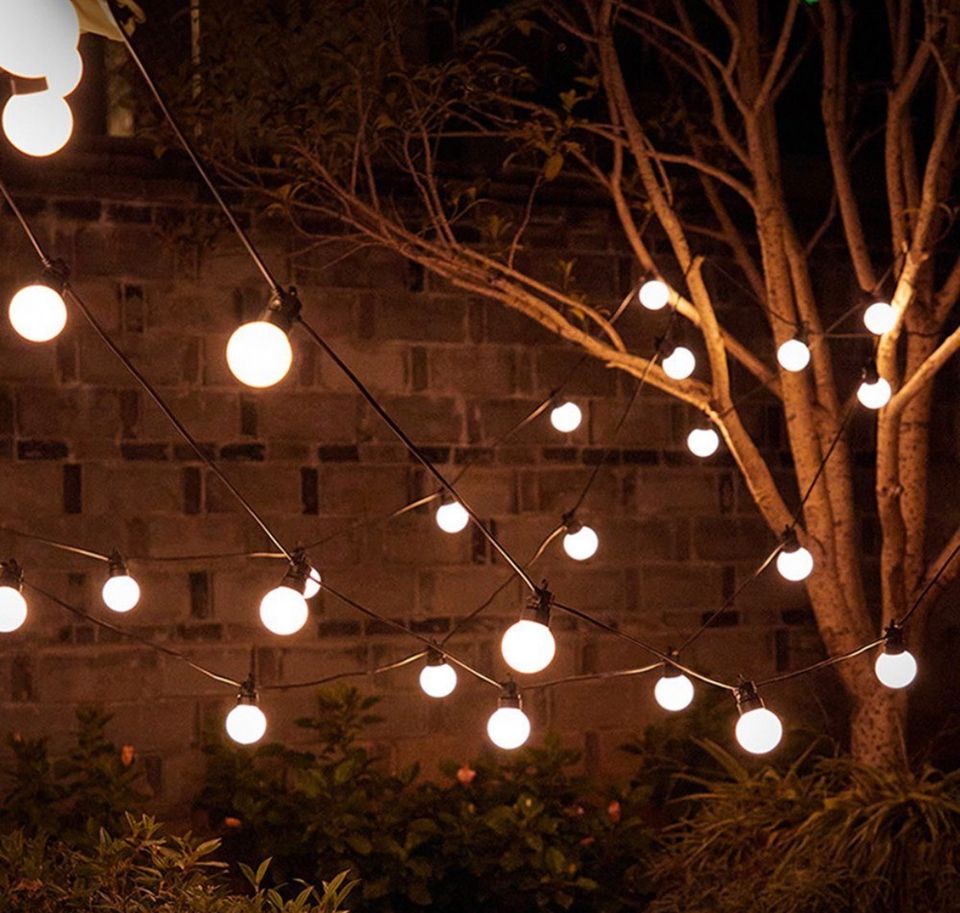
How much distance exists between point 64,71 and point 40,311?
79cm

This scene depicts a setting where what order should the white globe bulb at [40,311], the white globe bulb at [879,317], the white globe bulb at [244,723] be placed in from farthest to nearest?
the white globe bulb at [879,317], the white globe bulb at [244,723], the white globe bulb at [40,311]

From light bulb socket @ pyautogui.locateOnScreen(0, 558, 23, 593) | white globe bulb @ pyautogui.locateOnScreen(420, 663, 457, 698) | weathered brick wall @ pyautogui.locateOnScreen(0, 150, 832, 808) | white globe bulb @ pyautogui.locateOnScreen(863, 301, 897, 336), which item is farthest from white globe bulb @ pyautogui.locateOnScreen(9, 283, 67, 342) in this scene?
white globe bulb @ pyautogui.locateOnScreen(863, 301, 897, 336)

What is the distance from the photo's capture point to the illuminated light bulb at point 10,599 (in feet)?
12.8

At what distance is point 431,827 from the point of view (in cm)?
509

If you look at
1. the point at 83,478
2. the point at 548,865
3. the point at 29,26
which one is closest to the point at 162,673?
the point at 83,478

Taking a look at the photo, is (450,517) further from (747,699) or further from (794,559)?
(747,699)

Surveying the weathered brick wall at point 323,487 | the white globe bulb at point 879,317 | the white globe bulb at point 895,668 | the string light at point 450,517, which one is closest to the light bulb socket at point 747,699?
the white globe bulb at point 895,668

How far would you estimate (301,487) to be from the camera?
584 centimetres

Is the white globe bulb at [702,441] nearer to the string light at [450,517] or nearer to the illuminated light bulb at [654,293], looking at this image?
the illuminated light bulb at [654,293]

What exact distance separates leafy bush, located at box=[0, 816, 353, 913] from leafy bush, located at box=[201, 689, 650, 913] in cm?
105

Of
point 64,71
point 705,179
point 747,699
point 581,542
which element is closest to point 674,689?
point 747,699

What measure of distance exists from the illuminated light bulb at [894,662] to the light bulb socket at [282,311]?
2148 millimetres

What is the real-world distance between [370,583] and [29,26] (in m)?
4.02

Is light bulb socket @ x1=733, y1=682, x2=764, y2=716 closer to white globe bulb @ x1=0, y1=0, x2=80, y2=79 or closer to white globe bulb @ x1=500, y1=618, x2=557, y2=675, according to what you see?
white globe bulb @ x1=500, y1=618, x2=557, y2=675
